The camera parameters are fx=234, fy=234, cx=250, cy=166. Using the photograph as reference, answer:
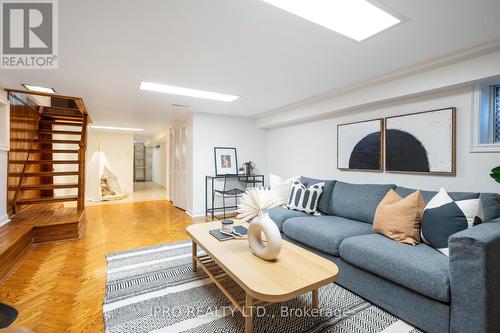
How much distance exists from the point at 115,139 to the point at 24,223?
5006 millimetres

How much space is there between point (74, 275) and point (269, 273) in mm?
2058

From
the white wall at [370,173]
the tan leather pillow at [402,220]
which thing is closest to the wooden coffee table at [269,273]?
the tan leather pillow at [402,220]

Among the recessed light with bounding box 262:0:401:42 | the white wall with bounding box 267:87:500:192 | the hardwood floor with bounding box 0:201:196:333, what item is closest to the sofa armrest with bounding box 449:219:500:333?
the white wall with bounding box 267:87:500:192

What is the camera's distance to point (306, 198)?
306 cm

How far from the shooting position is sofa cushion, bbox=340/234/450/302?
145 cm

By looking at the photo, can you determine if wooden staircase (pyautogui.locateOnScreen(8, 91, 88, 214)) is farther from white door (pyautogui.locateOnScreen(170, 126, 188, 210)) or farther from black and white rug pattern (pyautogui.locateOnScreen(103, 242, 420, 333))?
black and white rug pattern (pyautogui.locateOnScreen(103, 242, 420, 333))

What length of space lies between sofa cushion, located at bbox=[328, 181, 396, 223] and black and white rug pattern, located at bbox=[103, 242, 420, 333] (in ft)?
3.06

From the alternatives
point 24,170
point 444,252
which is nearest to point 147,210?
point 24,170

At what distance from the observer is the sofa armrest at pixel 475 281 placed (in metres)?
1.30

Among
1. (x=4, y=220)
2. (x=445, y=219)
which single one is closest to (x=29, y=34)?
(x=4, y=220)

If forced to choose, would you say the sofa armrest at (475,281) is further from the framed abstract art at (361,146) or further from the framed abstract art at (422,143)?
the framed abstract art at (361,146)

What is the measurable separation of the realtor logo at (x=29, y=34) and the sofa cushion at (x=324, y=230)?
106 inches

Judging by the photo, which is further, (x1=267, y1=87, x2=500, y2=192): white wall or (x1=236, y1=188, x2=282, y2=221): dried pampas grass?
(x1=267, y1=87, x2=500, y2=192): white wall

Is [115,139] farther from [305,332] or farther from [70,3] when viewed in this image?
[305,332]
